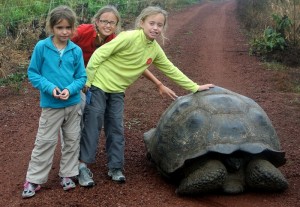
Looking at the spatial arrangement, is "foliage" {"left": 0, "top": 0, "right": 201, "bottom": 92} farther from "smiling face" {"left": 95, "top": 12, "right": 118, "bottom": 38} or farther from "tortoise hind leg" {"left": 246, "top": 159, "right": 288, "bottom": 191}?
"tortoise hind leg" {"left": 246, "top": 159, "right": 288, "bottom": 191}

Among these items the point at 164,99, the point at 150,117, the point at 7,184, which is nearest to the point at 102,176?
the point at 7,184

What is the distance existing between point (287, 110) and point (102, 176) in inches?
140

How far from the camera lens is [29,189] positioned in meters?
4.04

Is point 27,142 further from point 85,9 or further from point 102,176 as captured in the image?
point 85,9

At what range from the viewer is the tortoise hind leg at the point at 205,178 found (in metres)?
3.87

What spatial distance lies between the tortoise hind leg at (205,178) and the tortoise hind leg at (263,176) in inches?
10.3

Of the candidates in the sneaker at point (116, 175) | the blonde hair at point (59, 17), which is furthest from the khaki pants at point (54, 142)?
the blonde hair at point (59, 17)

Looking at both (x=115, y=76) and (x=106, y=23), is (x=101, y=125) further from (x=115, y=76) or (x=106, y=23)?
(x=106, y=23)

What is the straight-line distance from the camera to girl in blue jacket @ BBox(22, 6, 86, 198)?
389 cm

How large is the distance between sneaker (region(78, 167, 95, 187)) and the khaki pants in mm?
62

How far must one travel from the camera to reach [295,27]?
11.0 meters

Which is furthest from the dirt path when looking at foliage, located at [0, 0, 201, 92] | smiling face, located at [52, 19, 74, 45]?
smiling face, located at [52, 19, 74, 45]

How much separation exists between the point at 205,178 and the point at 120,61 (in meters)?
1.36

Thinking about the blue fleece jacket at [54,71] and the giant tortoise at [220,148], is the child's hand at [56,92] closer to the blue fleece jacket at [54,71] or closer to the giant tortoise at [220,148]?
the blue fleece jacket at [54,71]
